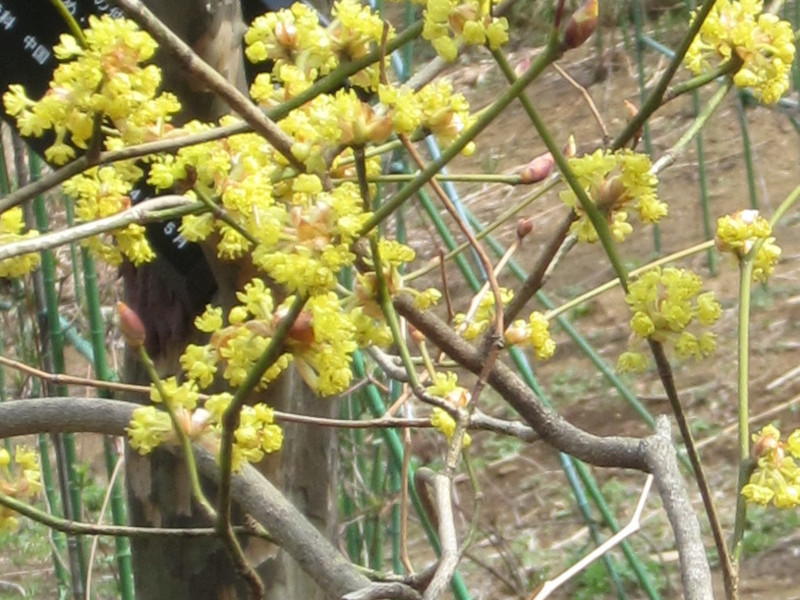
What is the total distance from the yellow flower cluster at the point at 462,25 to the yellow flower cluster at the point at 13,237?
0.79ft

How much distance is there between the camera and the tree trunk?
3.72 feet

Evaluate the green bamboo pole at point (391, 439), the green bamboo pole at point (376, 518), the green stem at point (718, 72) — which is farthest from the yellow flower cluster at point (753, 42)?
the green bamboo pole at point (376, 518)

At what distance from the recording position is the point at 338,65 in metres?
0.65

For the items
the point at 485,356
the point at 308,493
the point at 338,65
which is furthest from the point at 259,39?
the point at 308,493

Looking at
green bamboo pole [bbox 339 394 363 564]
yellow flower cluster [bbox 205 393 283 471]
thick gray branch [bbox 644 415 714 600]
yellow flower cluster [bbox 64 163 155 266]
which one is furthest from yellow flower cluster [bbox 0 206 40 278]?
green bamboo pole [bbox 339 394 363 564]

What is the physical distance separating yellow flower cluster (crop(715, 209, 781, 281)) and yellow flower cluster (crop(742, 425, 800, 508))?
0.09 metres

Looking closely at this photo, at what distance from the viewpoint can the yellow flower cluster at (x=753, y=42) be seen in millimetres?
610

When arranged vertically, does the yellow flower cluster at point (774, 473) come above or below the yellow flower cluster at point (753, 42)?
below

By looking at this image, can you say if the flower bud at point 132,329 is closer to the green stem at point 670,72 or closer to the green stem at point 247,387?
the green stem at point 247,387

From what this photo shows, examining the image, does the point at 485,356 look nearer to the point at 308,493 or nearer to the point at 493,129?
the point at 308,493

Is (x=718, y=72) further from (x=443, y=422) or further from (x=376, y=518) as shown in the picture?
(x=376, y=518)

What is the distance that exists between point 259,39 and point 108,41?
162 mm

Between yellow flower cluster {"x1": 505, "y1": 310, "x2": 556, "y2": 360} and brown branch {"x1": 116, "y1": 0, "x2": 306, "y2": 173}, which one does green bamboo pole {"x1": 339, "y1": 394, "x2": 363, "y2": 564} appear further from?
brown branch {"x1": 116, "y1": 0, "x2": 306, "y2": 173}

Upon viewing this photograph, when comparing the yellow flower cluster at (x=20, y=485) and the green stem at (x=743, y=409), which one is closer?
the green stem at (x=743, y=409)
